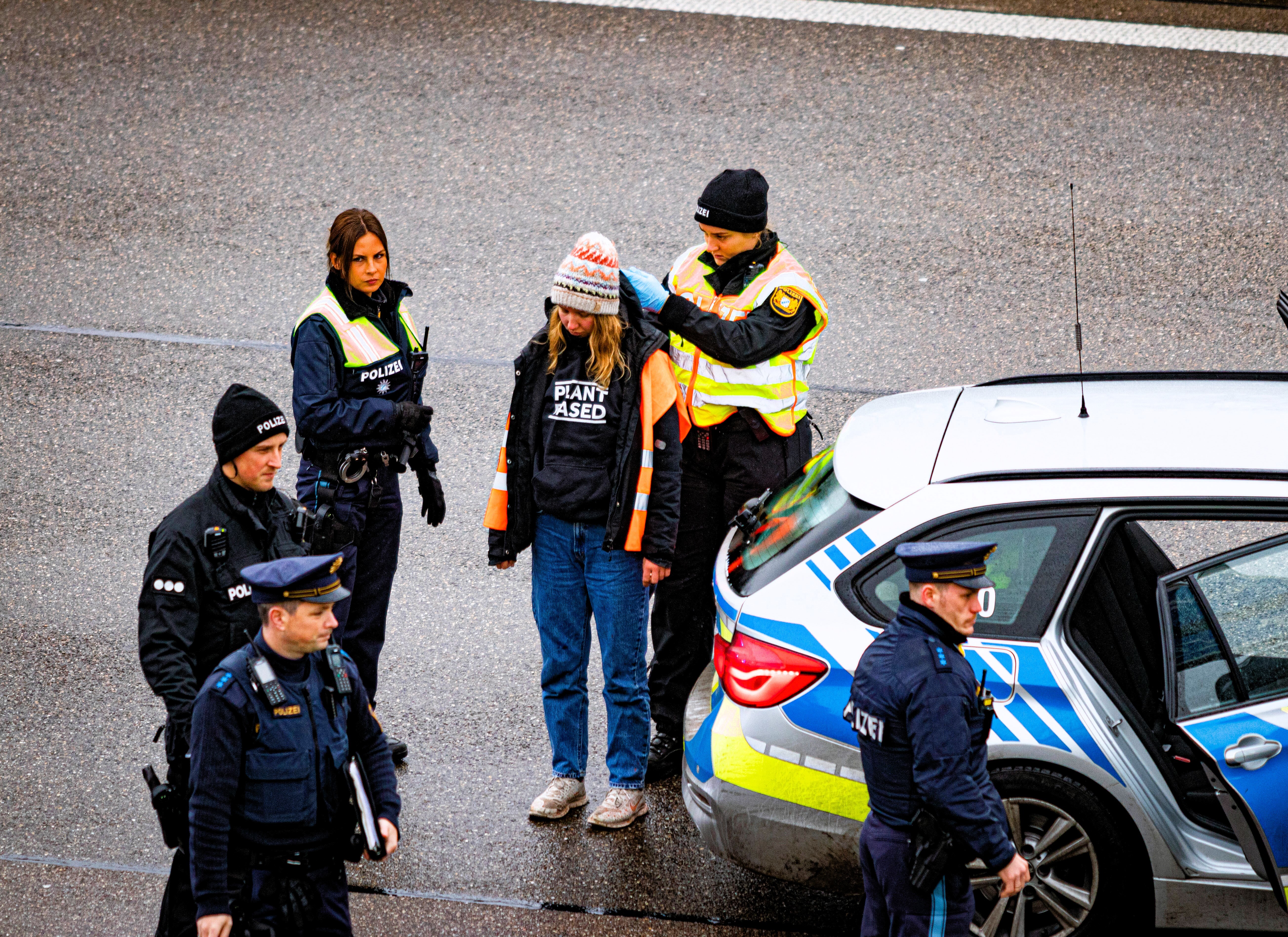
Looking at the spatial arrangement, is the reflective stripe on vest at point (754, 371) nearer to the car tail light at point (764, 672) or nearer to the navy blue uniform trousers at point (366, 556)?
the navy blue uniform trousers at point (366, 556)

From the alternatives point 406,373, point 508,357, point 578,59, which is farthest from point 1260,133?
point 406,373

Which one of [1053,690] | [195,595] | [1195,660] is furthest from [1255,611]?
[195,595]

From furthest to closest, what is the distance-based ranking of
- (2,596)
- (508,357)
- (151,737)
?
(508,357) → (2,596) → (151,737)

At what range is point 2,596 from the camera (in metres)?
6.55

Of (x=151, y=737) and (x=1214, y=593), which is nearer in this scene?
(x=1214, y=593)

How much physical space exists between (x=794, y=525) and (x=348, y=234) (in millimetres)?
1948

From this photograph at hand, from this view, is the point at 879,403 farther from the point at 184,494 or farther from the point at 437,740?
the point at 184,494

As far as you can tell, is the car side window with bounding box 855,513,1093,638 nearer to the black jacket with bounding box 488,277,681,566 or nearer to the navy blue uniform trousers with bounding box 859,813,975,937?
the navy blue uniform trousers with bounding box 859,813,975,937

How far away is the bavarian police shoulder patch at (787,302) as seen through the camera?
5.53 meters

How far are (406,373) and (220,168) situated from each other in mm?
5044

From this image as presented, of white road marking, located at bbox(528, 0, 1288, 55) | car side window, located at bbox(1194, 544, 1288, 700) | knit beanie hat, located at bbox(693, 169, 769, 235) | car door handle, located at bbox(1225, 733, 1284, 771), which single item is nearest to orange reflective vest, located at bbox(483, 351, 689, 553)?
knit beanie hat, located at bbox(693, 169, 769, 235)

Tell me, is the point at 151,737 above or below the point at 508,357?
below

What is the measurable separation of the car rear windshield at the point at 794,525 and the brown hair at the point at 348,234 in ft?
5.55

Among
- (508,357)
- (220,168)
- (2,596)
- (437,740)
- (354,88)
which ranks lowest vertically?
(437,740)
